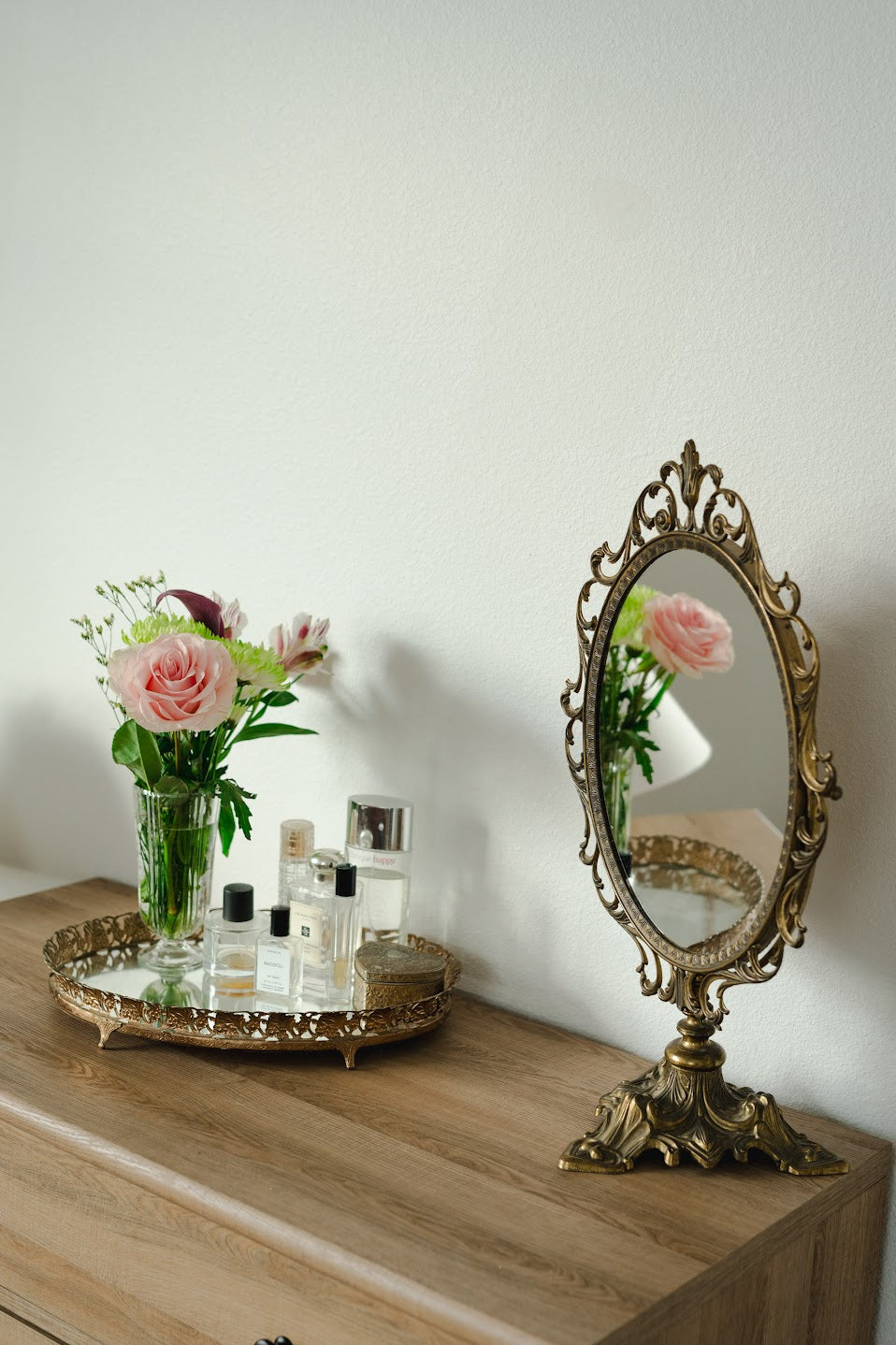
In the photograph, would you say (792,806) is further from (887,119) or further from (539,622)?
(887,119)

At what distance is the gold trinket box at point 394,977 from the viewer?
4.16 ft

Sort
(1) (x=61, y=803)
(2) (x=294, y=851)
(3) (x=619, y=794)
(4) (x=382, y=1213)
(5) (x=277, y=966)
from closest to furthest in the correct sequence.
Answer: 1. (4) (x=382, y=1213)
2. (3) (x=619, y=794)
3. (5) (x=277, y=966)
4. (2) (x=294, y=851)
5. (1) (x=61, y=803)

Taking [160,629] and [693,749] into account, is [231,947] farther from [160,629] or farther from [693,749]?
[693,749]

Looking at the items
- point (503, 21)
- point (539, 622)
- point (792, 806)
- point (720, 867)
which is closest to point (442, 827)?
point (539, 622)

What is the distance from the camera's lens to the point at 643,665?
115 cm

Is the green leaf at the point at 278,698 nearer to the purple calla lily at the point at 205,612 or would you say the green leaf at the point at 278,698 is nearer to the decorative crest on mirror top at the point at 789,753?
the purple calla lily at the point at 205,612

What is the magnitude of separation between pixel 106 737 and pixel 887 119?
46.6 inches

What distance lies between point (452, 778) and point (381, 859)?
12 cm

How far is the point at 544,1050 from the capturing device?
1284 mm

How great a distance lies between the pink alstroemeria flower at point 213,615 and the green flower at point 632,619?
422 mm

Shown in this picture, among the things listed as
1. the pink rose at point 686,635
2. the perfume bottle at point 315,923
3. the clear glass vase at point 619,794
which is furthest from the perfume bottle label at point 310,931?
the pink rose at point 686,635

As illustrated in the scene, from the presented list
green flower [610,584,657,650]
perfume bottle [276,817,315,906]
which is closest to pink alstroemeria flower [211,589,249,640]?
perfume bottle [276,817,315,906]

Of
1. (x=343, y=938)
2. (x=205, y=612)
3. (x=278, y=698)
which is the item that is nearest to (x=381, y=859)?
(x=343, y=938)

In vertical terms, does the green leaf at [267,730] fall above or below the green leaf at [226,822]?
above
